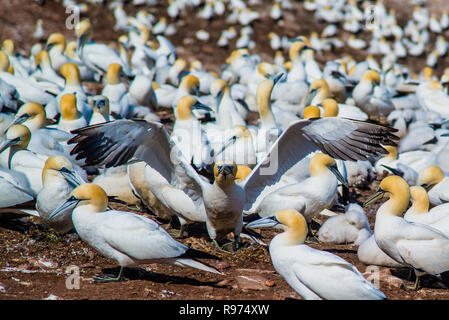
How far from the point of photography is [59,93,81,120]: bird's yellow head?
31.2 ft

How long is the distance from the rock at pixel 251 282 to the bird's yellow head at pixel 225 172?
90 centimetres

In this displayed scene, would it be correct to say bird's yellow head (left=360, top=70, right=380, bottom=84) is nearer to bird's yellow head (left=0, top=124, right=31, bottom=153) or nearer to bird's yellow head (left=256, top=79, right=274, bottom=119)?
Answer: bird's yellow head (left=256, top=79, right=274, bottom=119)

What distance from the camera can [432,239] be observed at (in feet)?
18.6

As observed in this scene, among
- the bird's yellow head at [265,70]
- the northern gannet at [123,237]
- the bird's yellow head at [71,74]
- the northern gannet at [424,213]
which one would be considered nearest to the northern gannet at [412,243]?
the northern gannet at [424,213]

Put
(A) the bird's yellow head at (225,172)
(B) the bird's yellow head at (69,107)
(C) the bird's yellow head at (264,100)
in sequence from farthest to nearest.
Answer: (C) the bird's yellow head at (264,100) → (B) the bird's yellow head at (69,107) → (A) the bird's yellow head at (225,172)

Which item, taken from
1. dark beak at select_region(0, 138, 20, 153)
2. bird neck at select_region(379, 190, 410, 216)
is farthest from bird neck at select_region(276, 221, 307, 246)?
dark beak at select_region(0, 138, 20, 153)

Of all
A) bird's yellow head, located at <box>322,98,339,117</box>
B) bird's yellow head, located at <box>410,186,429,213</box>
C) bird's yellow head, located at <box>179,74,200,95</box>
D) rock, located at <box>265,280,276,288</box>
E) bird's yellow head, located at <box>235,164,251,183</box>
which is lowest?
bird's yellow head, located at <box>179,74,200,95</box>

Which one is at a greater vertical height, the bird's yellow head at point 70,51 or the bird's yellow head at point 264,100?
the bird's yellow head at point 264,100

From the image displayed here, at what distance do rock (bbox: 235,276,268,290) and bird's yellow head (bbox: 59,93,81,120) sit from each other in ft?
15.1

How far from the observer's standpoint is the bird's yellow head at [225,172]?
609 centimetres

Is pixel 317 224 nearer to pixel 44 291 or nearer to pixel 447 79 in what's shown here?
pixel 44 291

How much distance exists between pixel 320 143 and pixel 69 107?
14.0 feet

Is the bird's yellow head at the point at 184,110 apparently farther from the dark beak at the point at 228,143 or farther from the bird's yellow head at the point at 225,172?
the bird's yellow head at the point at 225,172
